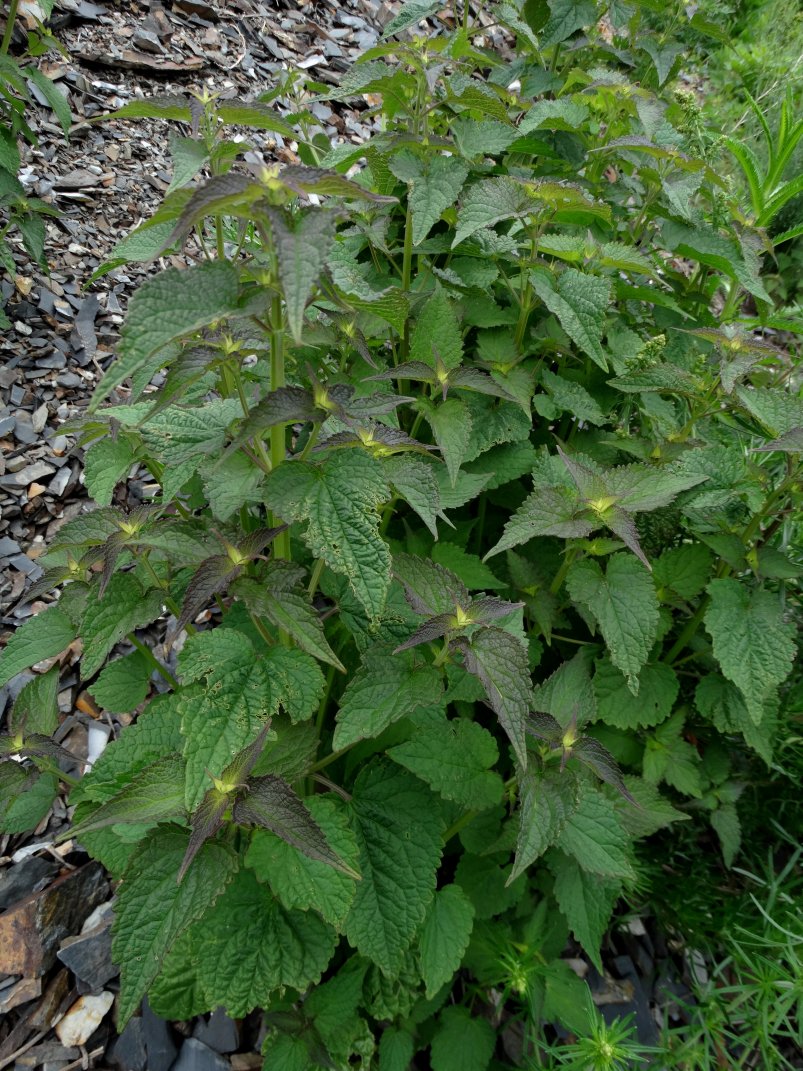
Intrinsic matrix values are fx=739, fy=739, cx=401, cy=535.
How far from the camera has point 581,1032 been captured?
61.7 inches

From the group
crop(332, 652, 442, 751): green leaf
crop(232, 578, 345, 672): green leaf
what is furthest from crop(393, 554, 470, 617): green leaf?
crop(232, 578, 345, 672): green leaf

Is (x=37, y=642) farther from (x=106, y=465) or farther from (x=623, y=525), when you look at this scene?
(x=623, y=525)

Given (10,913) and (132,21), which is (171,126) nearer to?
(132,21)

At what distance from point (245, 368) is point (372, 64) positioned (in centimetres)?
79

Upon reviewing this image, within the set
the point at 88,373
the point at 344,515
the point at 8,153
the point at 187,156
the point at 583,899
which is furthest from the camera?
the point at 88,373

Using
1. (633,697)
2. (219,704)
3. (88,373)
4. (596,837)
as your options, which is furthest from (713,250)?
(88,373)

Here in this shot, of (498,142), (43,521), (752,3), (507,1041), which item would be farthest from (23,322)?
(752,3)

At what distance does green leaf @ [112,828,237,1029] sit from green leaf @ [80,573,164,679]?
1.24ft

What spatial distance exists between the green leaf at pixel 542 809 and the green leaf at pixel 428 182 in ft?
3.73

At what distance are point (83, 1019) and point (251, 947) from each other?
2.52 ft

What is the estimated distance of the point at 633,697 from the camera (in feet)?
5.91

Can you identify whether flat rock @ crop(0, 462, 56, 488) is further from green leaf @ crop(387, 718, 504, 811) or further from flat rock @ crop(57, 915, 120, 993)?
green leaf @ crop(387, 718, 504, 811)

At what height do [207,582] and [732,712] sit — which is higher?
[207,582]

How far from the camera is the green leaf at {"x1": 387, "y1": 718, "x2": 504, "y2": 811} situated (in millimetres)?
1411
